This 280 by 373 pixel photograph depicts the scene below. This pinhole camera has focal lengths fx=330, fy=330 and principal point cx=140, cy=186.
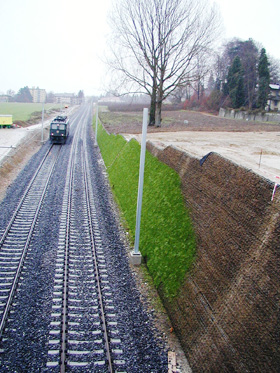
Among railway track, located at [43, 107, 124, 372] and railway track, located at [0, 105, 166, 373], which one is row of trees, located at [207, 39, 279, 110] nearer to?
railway track, located at [0, 105, 166, 373]

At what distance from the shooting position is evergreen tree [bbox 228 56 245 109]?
7500 centimetres

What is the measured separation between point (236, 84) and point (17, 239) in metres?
73.0

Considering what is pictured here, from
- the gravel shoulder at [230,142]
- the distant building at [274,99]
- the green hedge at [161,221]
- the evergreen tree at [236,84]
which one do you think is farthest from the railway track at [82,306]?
the distant building at [274,99]

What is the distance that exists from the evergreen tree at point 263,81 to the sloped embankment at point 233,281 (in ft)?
220

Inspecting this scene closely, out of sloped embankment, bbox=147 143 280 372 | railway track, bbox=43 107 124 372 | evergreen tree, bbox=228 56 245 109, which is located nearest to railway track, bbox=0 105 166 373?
railway track, bbox=43 107 124 372

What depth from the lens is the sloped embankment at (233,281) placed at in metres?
6.78

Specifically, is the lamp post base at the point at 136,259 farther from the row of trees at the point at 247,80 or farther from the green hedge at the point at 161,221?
the row of trees at the point at 247,80

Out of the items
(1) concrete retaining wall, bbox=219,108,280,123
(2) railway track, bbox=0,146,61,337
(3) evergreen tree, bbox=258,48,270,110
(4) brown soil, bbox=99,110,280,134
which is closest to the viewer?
(2) railway track, bbox=0,146,61,337

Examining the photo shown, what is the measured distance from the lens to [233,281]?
8.05 m

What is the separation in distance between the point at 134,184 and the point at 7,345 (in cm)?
1137

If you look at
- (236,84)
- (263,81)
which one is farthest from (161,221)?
(236,84)

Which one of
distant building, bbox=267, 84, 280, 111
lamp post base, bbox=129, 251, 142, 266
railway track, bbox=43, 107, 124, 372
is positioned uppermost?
distant building, bbox=267, 84, 280, 111

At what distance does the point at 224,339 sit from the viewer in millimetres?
7383

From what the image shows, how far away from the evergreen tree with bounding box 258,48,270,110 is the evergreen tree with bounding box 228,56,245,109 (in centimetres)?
438
